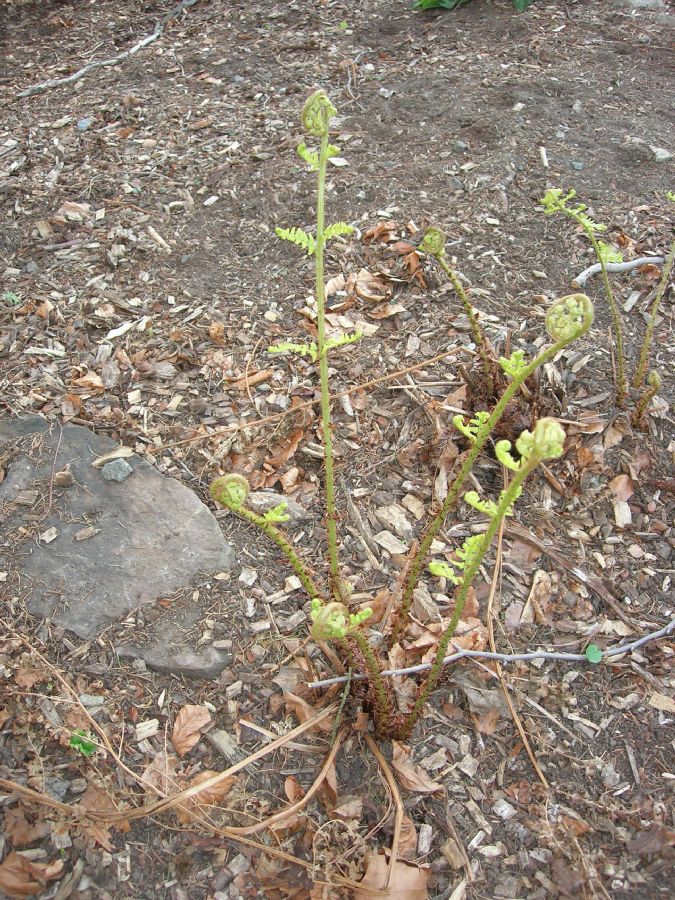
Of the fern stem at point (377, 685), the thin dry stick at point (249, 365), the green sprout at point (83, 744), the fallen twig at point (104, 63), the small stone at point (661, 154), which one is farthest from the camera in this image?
the fallen twig at point (104, 63)

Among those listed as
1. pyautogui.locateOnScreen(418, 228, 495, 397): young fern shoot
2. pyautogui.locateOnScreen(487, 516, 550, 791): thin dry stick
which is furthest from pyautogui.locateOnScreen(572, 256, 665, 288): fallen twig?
pyautogui.locateOnScreen(487, 516, 550, 791): thin dry stick

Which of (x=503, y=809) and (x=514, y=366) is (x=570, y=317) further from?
(x=503, y=809)

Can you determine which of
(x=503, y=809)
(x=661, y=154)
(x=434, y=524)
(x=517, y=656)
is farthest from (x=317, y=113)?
(x=661, y=154)

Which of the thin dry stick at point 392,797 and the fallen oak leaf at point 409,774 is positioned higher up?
the thin dry stick at point 392,797

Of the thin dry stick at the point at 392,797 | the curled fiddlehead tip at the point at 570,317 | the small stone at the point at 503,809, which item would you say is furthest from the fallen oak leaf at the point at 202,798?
the curled fiddlehead tip at the point at 570,317

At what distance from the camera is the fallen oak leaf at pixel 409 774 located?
1729mm

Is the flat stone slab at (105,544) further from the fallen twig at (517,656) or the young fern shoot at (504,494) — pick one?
the young fern shoot at (504,494)

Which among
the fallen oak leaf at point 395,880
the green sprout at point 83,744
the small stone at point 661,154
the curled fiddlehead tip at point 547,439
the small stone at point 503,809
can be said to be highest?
the curled fiddlehead tip at point 547,439

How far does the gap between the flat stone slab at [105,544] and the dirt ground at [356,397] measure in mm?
67

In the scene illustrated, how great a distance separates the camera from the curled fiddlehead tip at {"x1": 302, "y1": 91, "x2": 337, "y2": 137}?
4.90ft

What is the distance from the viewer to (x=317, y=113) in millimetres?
1510

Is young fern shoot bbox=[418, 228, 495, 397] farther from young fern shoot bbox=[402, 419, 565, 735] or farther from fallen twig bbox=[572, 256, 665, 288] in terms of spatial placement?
young fern shoot bbox=[402, 419, 565, 735]

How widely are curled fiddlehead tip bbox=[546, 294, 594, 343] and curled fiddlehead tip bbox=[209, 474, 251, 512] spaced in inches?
26.7

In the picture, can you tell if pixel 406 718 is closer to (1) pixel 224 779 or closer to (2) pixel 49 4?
(1) pixel 224 779
